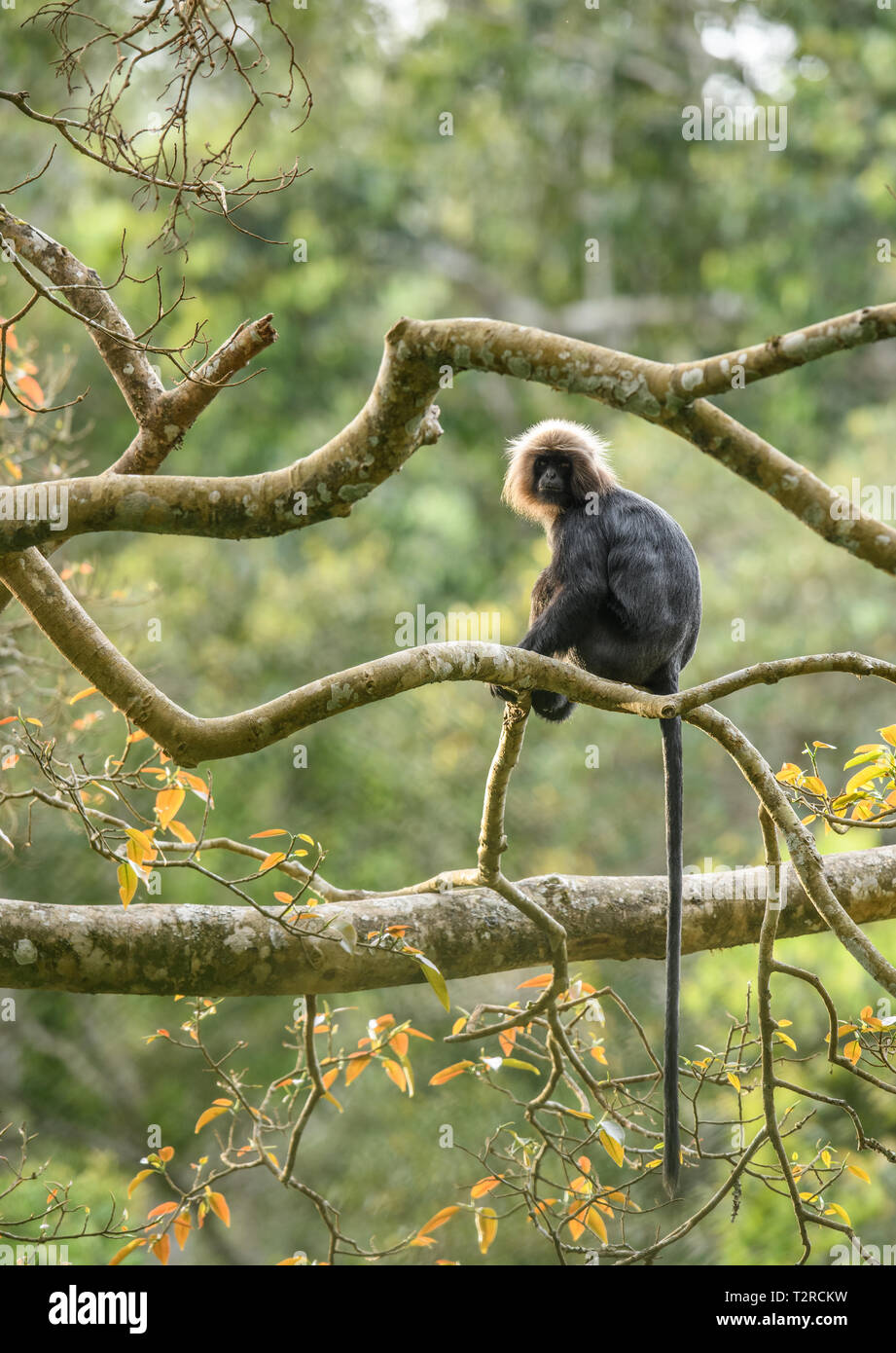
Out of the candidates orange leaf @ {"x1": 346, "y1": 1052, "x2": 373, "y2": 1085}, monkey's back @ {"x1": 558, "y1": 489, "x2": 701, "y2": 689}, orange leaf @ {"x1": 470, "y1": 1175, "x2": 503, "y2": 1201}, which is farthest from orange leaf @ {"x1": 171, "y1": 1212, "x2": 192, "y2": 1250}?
monkey's back @ {"x1": 558, "y1": 489, "x2": 701, "y2": 689}

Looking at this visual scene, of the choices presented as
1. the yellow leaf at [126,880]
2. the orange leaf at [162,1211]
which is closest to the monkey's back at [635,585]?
the yellow leaf at [126,880]

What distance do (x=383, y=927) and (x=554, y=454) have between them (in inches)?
57.7

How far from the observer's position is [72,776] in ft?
8.14

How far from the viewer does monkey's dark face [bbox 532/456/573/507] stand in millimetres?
3645

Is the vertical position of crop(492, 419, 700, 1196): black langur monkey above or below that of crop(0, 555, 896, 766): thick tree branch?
above

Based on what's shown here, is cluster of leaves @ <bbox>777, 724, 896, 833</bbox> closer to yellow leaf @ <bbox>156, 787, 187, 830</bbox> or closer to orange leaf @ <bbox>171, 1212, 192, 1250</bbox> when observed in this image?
yellow leaf @ <bbox>156, 787, 187, 830</bbox>

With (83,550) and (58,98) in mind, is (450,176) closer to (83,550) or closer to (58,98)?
(58,98)

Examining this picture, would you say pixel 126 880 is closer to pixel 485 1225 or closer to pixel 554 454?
pixel 485 1225

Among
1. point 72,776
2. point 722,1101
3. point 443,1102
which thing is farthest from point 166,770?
point 443,1102

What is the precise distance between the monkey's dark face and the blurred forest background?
4.95 feet

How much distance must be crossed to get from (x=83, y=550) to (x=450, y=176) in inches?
277

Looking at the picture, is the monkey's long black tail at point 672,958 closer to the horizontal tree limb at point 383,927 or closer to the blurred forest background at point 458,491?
the horizontal tree limb at point 383,927

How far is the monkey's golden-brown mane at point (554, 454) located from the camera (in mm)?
3670

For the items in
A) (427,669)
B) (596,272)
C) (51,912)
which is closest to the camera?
(427,669)
